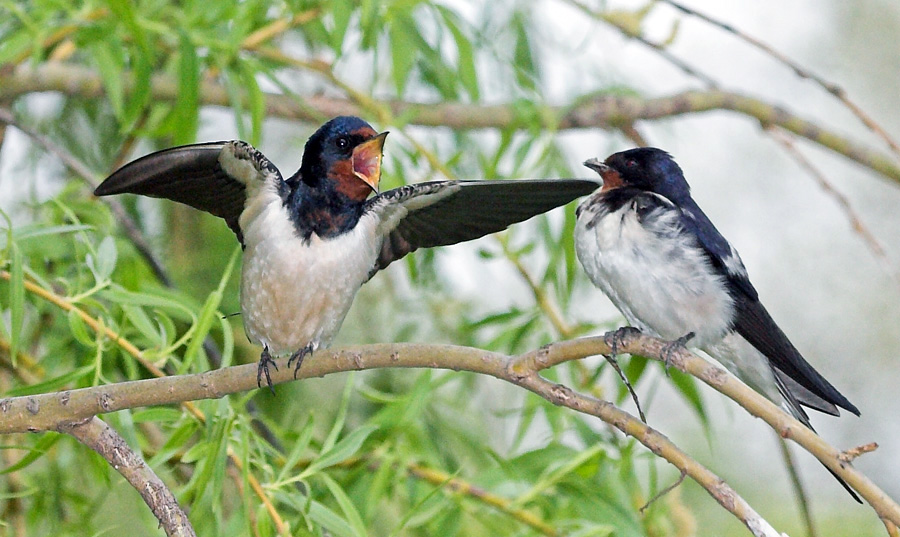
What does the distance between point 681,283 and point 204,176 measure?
2.39ft

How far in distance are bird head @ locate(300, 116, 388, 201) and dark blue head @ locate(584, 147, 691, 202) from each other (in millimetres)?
423

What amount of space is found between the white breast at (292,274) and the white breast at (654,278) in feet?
1.13

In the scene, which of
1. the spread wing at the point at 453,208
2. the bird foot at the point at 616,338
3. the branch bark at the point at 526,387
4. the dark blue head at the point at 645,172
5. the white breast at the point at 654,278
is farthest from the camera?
the dark blue head at the point at 645,172

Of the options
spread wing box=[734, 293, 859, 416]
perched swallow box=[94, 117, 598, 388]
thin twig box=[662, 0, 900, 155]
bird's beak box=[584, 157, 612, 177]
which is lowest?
perched swallow box=[94, 117, 598, 388]

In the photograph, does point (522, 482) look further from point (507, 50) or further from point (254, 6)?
point (507, 50)

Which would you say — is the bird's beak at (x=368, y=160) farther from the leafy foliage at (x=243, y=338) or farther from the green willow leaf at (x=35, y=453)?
the green willow leaf at (x=35, y=453)

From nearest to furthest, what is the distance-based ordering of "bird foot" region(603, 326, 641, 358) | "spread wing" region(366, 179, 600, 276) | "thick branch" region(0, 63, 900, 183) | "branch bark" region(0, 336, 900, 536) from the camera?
"branch bark" region(0, 336, 900, 536) < "bird foot" region(603, 326, 641, 358) < "spread wing" region(366, 179, 600, 276) < "thick branch" region(0, 63, 900, 183)

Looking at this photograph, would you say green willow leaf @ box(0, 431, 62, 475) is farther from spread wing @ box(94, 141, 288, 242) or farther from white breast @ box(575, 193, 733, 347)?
white breast @ box(575, 193, 733, 347)

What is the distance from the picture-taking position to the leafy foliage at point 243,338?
4.90 ft

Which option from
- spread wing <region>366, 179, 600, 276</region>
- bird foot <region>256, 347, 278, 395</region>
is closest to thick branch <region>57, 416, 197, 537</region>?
bird foot <region>256, 347, 278, 395</region>

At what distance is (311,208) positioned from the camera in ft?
5.12

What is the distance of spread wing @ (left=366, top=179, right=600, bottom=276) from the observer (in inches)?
58.3

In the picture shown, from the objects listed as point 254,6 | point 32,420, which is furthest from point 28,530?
point 254,6

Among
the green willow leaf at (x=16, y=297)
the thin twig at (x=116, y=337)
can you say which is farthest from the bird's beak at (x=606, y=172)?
the green willow leaf at (x=16, y=297)
